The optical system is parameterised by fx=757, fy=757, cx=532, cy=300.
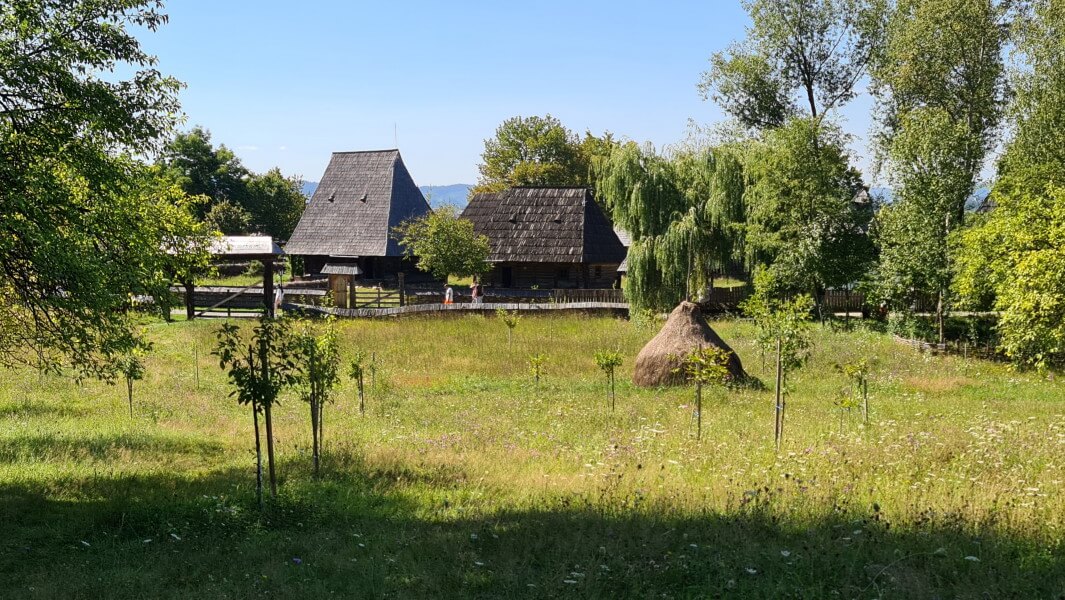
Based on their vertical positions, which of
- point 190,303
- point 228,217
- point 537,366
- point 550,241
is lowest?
point 537,366

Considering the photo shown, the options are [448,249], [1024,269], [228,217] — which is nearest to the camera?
[1024,269]

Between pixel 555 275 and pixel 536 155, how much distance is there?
112 feet

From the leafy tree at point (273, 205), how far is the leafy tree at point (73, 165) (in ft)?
207

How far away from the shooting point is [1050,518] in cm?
799

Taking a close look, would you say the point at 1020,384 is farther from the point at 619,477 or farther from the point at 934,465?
the point at 619,477

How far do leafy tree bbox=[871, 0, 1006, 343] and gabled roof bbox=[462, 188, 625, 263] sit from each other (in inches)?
618

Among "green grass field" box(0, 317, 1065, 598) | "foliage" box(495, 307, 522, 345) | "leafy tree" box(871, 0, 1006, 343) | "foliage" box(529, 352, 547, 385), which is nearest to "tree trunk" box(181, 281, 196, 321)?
"foliage" box(495, 307, 522, 345)

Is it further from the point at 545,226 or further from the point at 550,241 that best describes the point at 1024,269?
the point at 545,226

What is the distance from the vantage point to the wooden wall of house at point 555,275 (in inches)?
1706

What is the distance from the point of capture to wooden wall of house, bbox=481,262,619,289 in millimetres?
43344

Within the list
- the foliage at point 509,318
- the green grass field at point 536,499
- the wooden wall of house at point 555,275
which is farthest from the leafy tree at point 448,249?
the green grass field at point 536,499

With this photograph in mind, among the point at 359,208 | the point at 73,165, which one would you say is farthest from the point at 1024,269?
the point at 359,208

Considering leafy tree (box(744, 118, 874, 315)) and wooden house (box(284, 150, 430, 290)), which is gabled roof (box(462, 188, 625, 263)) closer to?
wooden house (box(284, 150, 430, 290))

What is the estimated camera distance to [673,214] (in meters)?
33.2
